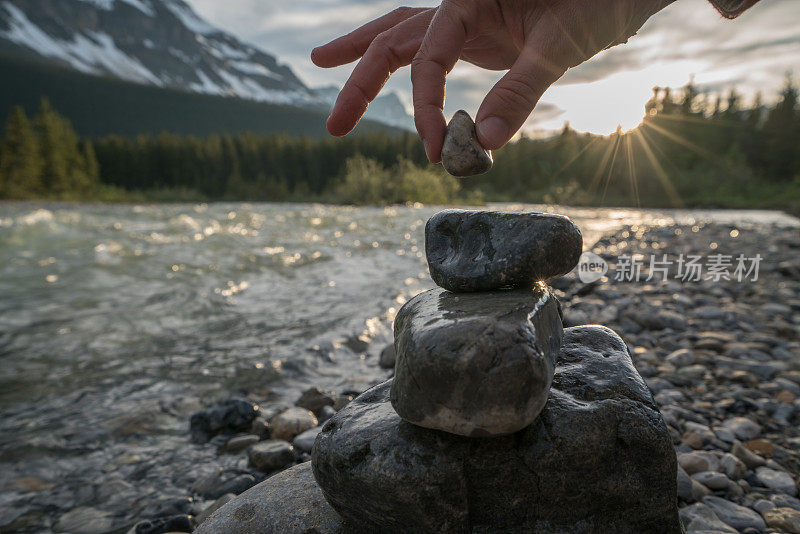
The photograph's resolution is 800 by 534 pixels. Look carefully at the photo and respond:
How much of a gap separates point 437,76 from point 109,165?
75.7m

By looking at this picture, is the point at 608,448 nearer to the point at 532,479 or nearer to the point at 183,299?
the point at 532,479

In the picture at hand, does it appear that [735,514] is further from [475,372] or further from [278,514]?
[278,514]

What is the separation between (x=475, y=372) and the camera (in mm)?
1497

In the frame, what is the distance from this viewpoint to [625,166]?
2060 inches

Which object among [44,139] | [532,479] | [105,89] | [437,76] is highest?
[105,89]

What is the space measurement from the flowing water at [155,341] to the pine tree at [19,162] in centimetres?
3803

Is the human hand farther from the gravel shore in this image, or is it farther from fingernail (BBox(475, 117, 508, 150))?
the gravel shore

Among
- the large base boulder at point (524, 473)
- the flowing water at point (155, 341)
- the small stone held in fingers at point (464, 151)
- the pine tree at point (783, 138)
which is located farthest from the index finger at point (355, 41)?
the pine tree at point (783, 138)

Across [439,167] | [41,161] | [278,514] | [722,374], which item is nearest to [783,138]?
[439,167]

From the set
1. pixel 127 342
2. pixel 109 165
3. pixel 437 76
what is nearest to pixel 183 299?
pixel 127 342

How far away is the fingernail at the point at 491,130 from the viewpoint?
195 cm

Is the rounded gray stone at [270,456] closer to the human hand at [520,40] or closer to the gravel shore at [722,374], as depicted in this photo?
the human hand at [520,40]

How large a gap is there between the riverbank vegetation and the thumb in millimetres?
29332

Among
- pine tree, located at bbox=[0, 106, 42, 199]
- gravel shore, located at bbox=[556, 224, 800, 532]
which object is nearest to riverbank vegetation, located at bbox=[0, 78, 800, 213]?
pine tree, located at bbox=[0, 106, 42, 199]
